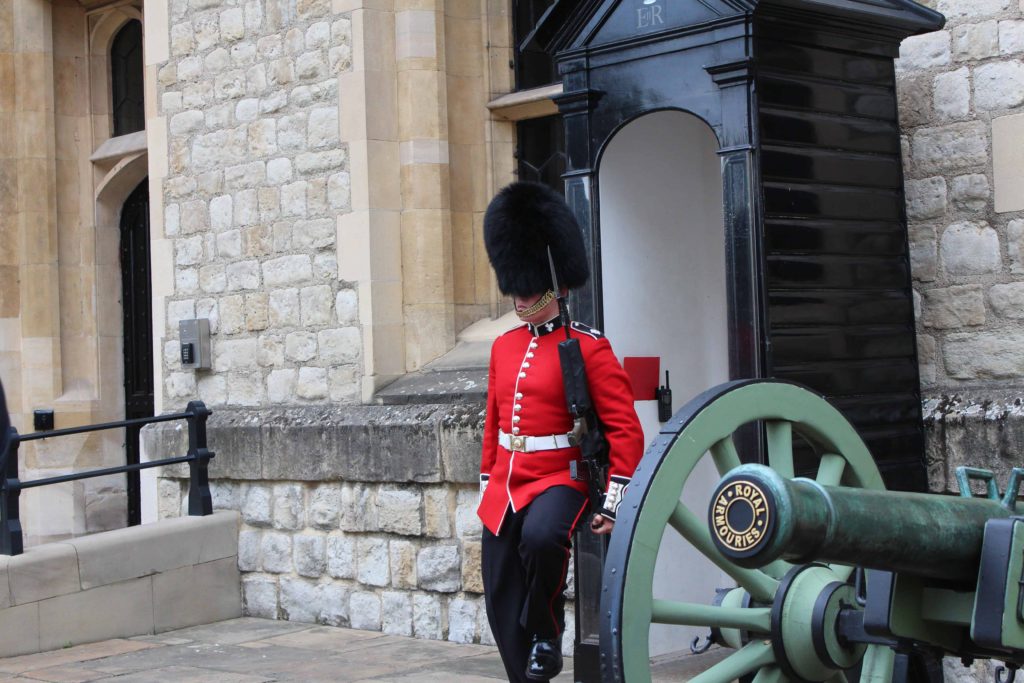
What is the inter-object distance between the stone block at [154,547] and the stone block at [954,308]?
3564 millimetres

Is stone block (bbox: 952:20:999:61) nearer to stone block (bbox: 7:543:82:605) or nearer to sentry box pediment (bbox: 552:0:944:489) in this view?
sentry box pediment (bbox: 552:0:944:489)

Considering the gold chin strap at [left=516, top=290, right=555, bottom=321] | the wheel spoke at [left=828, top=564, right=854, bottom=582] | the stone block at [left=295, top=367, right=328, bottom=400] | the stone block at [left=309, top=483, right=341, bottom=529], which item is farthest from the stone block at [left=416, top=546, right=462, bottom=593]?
the wheel spoke at [left=828, top=564, right=854, bottom=582]

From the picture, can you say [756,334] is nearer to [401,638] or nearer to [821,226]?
[821,226]

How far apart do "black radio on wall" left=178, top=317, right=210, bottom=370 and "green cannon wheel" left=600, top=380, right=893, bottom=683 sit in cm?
497

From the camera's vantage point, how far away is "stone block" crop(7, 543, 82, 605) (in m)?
6.24

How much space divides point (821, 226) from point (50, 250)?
579 cm

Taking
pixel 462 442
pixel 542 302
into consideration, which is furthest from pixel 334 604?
pixel 542 302

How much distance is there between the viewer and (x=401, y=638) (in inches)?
253

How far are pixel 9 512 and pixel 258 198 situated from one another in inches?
74.9

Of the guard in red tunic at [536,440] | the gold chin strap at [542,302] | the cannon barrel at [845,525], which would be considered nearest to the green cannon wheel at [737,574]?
the cannon barrel at [845,525]

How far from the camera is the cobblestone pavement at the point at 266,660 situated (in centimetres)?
557

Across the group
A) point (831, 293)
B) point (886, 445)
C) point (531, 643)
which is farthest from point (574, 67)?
point (531, 643)

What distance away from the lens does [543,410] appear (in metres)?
4.28

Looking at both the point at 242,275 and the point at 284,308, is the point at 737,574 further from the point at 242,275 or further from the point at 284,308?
the point at 242,275
